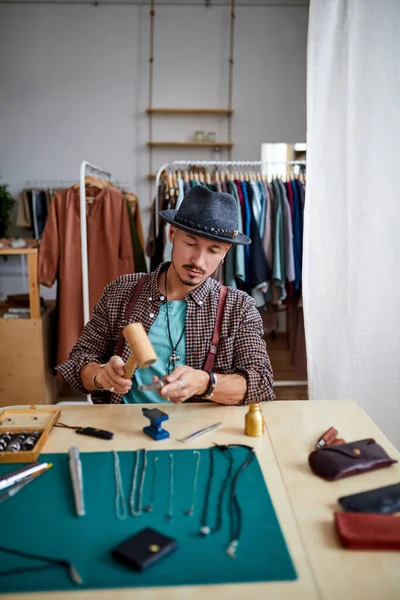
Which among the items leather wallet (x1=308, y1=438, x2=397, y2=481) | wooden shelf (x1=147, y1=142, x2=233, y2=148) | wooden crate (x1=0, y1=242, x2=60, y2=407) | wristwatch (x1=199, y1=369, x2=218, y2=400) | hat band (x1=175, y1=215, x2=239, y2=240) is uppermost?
wooden shelf (x1=147, y1=142, x2=233, y2=148)

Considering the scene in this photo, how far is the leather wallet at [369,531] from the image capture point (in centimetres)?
97

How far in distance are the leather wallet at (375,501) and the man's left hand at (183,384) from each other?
533mm

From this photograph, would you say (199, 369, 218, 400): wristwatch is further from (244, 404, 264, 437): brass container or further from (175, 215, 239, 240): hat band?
(175, 215, 239, 240): hat band

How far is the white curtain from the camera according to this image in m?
2.12

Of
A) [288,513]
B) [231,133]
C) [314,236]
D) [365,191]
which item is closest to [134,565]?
[288,513]

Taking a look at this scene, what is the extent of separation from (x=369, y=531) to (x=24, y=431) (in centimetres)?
92

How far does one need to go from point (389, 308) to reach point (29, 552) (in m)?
1.75

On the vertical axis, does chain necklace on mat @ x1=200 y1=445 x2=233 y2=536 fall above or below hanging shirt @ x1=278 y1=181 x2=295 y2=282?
below

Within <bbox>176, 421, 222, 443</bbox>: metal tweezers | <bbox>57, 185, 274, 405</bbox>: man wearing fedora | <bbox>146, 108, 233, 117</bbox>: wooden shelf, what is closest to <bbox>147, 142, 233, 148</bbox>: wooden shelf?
<bbox>146, 108, 233, 117</bbox>: wooden shelf

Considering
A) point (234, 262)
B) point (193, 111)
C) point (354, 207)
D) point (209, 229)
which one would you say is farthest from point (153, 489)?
point (193, 111)

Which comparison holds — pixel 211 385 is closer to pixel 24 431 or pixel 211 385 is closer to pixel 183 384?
pixel 183 384

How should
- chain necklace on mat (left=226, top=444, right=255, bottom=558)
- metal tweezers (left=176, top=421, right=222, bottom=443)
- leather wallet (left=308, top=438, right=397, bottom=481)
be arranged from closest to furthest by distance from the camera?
chain necklace on mat (left=226, top=444, right=255, bottom=558)
leather wallet (left=308, top=438, right=397, bottom=481)
metal tweezers (left=176, top=421, right=222, bottom=443)

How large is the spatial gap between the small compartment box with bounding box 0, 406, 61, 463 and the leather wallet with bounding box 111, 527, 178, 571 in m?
0.44

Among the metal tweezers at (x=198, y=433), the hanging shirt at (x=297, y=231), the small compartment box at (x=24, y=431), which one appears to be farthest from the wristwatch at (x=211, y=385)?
the hanging shirt at (x=297, y=231)
